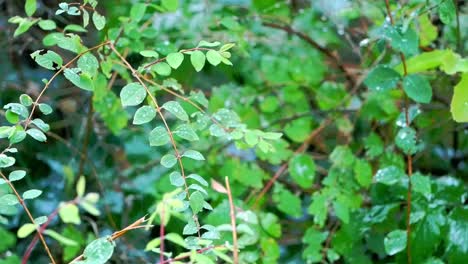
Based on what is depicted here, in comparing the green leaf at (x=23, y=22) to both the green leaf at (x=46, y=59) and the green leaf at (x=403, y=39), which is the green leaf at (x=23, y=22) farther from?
the green leaf at (x=403, y=39)

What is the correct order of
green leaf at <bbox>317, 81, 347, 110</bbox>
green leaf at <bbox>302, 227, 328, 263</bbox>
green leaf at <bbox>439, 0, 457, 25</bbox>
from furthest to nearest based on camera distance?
green leaf at <bbox>317, 81, 347, 110</bbox> < green leaf at <bbox>302, 227, 328, 263</bbox> < green leaf at <bbox>439, 0, 457, 25</bbox>

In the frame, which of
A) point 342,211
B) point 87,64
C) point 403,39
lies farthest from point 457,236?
point 87,64

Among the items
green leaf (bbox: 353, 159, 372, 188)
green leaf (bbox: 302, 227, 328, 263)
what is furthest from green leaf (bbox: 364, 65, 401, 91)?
green leaf (bbox: 302, 227, 328, 263)

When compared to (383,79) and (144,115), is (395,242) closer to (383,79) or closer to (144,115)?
(383,79)

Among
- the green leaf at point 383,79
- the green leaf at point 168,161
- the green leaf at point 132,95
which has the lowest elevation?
the green leaf at point 168,161

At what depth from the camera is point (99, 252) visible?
0.98 m

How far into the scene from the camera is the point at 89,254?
3.21 ft

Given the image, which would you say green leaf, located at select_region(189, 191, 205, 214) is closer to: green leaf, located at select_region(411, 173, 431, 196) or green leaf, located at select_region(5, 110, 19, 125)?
green leaf, located at select_region(5, 110, 19, 125)

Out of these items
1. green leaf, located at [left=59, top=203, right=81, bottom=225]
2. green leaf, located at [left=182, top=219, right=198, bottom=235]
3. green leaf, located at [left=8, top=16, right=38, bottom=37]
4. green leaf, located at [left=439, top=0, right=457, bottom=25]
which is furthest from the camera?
green leaf, located at [left=439, top=0, right=457, bottom=25]

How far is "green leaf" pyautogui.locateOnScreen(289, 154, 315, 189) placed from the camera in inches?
69.4

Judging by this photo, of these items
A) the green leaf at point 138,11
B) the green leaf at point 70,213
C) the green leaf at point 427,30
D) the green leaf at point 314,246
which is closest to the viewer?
the green leaf at point 70,213

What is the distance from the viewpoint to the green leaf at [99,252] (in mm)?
972

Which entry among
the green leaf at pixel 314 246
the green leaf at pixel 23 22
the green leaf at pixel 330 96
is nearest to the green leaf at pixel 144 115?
the green leaf at pixel 23 22

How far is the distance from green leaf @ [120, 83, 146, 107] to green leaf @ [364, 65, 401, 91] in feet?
1.81
